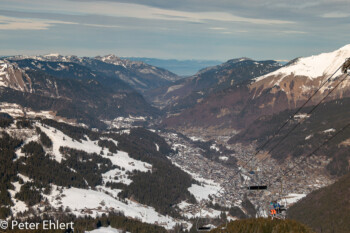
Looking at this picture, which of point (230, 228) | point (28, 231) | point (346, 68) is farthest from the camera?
point (28, 231)

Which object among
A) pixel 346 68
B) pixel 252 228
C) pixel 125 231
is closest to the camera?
pixel 346 68

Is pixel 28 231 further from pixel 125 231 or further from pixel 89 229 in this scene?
pixel 125 231

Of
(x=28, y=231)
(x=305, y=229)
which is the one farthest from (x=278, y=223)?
(x=28, y=231)

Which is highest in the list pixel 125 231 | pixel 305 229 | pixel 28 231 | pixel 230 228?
pixel 305 229

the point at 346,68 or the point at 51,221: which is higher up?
the point at 346,68

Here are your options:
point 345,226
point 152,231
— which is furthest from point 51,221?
point 345,226

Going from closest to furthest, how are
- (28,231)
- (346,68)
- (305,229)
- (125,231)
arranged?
(346,68), (305,229), (28,231), (125,231)

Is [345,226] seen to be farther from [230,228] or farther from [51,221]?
[51,221]

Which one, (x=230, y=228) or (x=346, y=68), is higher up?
(x=346, y=68)

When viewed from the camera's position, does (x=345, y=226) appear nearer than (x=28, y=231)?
No
